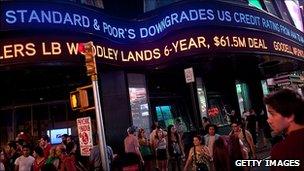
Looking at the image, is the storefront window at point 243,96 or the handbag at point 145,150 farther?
the storefront window at point 243,96

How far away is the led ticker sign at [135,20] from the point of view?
12195 mm

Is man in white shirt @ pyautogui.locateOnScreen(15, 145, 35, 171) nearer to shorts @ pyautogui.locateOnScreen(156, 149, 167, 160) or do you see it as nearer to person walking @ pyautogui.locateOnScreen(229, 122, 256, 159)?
shorts @ pyautogui.locateOnScreen(156, 149, 167, 160)

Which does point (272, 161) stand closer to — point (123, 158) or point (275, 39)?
point (123, 158)

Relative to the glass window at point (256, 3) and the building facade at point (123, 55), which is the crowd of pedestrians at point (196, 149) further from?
the glass window at point (256, 3)

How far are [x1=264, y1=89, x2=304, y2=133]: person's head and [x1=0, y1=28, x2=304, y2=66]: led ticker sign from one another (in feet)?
34.0

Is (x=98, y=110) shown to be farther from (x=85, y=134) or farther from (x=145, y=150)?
(x=145, y=150)

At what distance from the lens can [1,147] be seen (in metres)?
16.8

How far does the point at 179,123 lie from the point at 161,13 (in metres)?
6.15

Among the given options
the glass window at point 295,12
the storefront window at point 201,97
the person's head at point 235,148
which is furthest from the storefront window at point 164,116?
the glass window at point 295,12

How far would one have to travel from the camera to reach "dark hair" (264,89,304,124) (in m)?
2.86

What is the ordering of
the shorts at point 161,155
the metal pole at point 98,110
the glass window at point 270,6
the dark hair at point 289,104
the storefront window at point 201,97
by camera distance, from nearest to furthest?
the dark hair at point 289,104, the metal pole at point 98,110, the shorts at point 161,155, the storefront window at point 201,97, the glass window at point 270,6

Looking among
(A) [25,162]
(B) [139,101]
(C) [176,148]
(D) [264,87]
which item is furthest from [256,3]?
(A) [25,162]

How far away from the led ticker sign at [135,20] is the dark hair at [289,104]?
34.7ft

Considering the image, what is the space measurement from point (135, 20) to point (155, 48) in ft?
4.98
